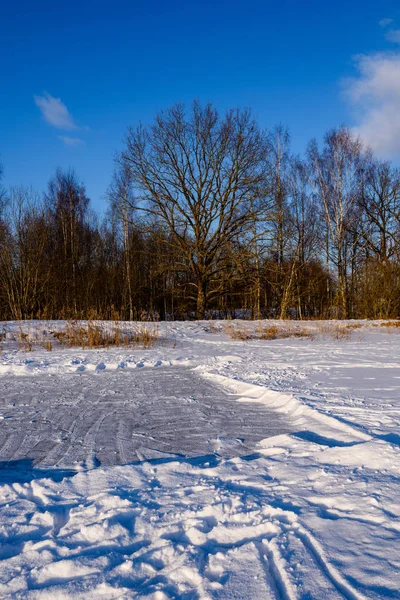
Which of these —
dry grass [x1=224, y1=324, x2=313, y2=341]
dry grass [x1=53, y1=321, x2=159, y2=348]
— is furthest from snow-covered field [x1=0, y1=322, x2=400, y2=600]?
dry grass [x1=224, y1=324, x2=313, y2=341]

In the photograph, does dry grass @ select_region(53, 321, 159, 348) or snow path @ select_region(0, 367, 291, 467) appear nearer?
snow path @ select_region(0, 367, 291, 467)

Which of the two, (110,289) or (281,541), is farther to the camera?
(110,289)

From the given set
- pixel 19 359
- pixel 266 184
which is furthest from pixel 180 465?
pixel 266 184

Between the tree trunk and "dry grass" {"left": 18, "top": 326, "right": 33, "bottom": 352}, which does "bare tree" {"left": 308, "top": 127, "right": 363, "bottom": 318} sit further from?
"dry grass" {"left": 18, "top": 326, "right": 33, "bottom": 352}

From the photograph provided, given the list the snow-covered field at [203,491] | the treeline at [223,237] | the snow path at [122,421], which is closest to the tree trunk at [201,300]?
the treeline at [223,237]

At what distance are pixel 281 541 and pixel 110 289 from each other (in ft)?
78.2

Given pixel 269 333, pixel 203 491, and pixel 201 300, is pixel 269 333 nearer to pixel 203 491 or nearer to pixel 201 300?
pixel 201 300

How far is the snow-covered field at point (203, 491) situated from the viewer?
4.96 ft

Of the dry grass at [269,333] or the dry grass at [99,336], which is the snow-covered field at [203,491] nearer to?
the dry grass at [99,336]

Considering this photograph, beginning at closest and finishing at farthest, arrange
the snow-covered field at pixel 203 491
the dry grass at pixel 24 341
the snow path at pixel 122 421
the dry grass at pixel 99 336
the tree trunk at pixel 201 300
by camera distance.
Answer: the snow-covered field at pixel 203 491 → the snow path at pixel 122 421 → the dry grass at pixel 24 341 → the dry grass at pixel 99 336 → the tree trunk at pixel 201 300

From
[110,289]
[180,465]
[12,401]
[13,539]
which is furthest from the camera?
[110,289]

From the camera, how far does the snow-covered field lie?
4.96 feet

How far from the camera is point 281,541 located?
1.69m

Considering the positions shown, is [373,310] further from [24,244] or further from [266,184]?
[24,244]
